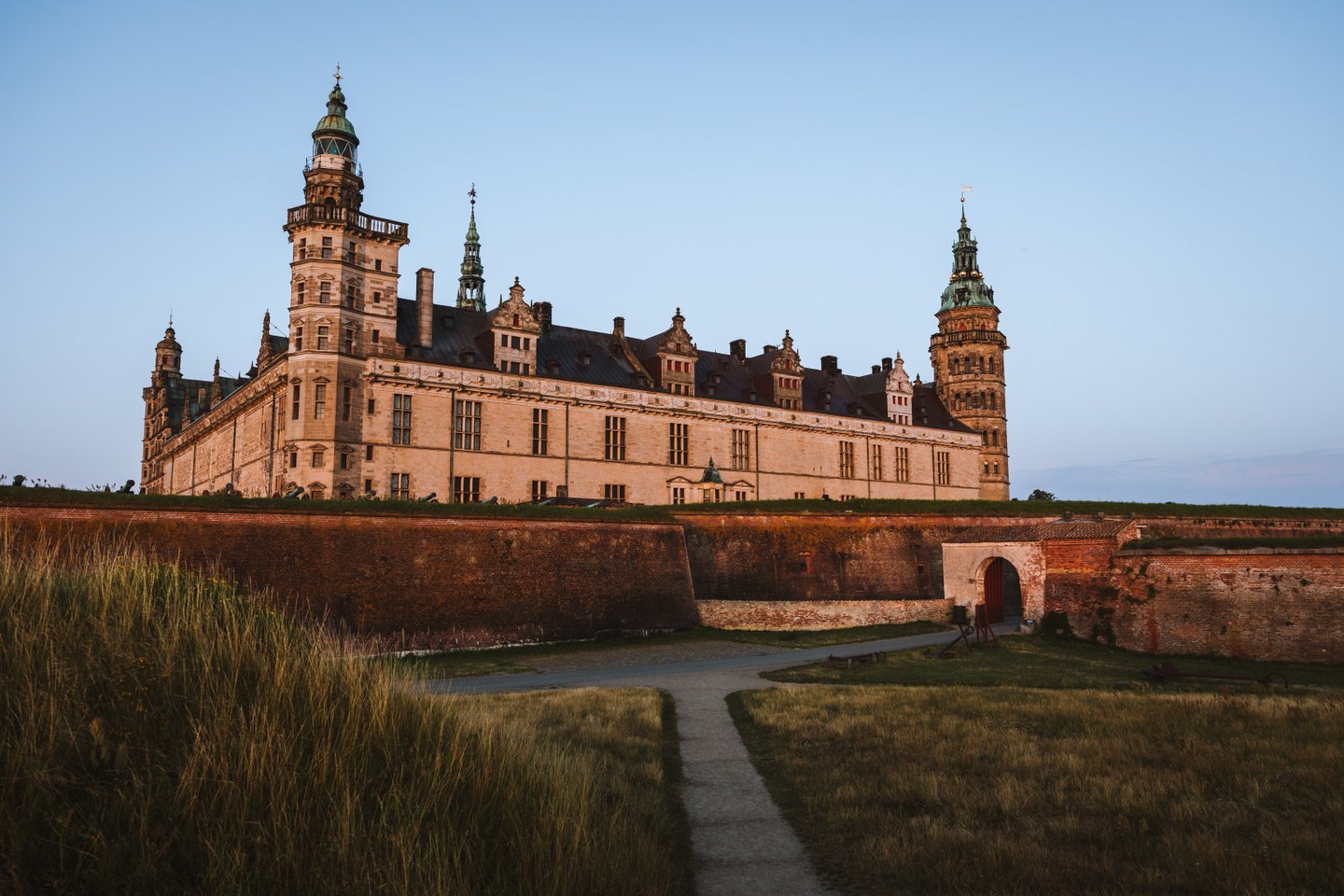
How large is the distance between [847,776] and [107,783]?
881 cm

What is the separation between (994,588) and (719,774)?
1171 inches

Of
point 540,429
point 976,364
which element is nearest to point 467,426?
point 540,429

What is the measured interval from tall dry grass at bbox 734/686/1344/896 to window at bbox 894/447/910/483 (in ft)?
146

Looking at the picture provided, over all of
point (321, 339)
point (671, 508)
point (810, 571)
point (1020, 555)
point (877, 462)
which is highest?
point (321, 339)

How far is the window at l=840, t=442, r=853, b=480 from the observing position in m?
58.8

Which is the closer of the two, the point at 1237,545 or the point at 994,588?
the point at 1237,545

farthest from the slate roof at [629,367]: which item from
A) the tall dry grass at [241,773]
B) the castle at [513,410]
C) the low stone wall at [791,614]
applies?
the tall dry grass at [241,773]

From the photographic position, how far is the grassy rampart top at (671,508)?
1026 inches

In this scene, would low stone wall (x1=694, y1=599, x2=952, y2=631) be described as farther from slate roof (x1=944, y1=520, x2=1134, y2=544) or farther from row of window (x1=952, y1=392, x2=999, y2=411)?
row of window (x1=952, y1=392, x2=999, y2=411)

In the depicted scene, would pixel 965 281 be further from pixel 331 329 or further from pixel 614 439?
pixel 331 329

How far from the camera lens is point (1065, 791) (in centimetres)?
1112

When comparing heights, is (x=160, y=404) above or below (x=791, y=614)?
above

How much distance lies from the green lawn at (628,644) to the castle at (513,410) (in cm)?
1280

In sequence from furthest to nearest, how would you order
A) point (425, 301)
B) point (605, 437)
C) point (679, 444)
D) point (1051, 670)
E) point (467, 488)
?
point (679, 444), point (605, 437), point (425, 301), point (467, 488), point (1051, 670)
